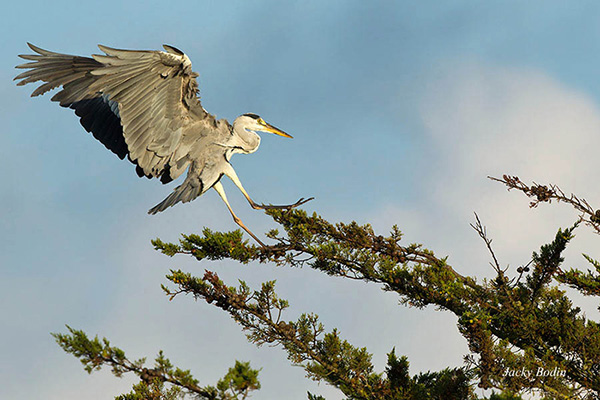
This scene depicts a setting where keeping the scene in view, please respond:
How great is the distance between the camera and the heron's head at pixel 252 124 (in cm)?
656

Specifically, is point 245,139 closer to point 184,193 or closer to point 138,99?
point 184,193

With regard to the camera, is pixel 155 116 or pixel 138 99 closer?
pixel 138 99

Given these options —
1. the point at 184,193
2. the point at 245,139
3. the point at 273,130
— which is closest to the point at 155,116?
the point at 184,193

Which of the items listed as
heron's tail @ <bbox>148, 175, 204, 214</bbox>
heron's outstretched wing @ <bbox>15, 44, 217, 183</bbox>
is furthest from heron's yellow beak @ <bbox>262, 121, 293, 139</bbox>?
heron's tail @ <bbox>148, 175, 204, 214</bbox>

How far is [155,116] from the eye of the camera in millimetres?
6051

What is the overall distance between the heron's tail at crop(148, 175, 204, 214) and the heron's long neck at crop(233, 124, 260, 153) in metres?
0.61

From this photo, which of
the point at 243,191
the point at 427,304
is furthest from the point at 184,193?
the point at 427,304

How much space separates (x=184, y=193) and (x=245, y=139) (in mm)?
893

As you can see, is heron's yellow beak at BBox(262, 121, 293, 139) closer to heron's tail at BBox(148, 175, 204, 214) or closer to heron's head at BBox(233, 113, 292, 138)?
heron's head at BBox(233, 113, 292, 138)

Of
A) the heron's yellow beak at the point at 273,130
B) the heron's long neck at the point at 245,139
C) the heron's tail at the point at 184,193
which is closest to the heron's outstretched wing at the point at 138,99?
the heron's tail at the point at 184,193

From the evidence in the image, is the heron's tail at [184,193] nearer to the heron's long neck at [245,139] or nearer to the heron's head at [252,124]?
the heron's long neck at [245,139]

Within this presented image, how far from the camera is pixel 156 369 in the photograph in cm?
378

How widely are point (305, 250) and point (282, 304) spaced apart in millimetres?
754

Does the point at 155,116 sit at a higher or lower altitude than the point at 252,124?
lower
